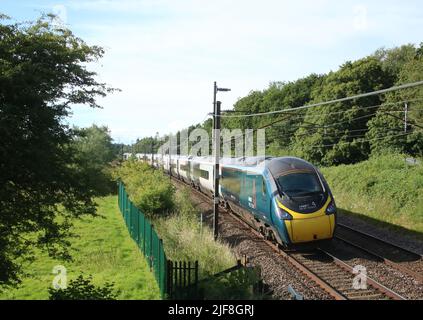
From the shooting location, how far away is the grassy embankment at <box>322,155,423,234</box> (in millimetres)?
19781

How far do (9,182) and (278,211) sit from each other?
786 centimetres

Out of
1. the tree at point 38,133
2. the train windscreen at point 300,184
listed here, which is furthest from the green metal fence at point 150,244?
the train windscreen at point 300,184

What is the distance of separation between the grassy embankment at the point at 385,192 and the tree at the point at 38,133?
14504 mm

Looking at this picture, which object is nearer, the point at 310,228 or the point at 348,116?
the point at 310,228

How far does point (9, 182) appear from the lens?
9.28 m

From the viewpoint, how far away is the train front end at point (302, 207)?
42.7 feet

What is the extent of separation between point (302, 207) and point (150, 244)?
5312 mm

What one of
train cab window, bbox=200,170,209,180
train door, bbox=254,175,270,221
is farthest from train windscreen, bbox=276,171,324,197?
train cab window, bbox=200,170,209,180

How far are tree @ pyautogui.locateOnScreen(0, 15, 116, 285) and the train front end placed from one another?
600 cm

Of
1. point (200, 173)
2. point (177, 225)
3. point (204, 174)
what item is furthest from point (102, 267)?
point (200, 173)

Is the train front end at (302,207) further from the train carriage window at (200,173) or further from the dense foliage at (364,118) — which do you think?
the dense foliage at (364,118)

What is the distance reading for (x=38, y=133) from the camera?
914 cm

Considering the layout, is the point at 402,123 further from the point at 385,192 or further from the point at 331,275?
the point at 331,275

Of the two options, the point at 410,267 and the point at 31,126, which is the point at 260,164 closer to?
the point at 410,267
